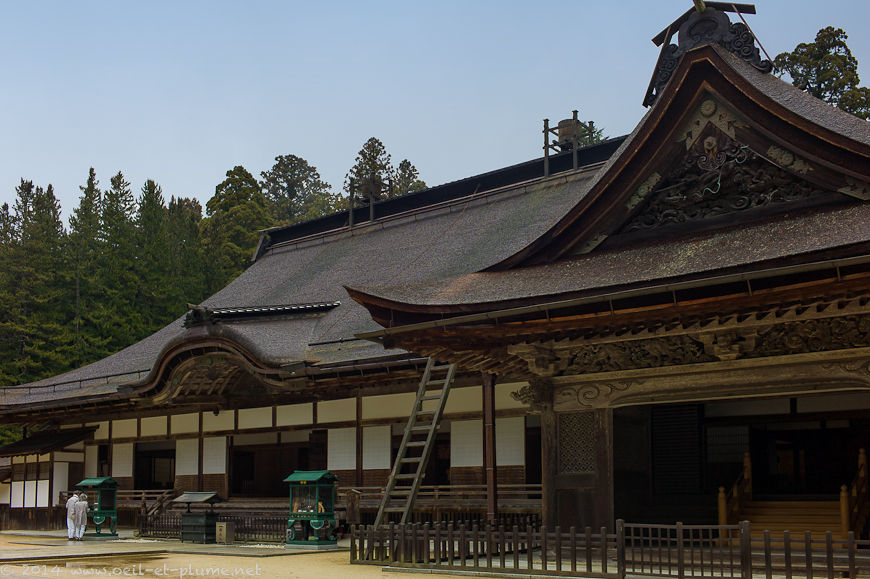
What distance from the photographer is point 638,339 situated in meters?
12.4

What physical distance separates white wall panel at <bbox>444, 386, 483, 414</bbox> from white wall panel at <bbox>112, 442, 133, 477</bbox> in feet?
35.6

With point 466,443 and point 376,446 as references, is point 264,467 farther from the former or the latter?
point 466,443

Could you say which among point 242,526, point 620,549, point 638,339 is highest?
point 638,339

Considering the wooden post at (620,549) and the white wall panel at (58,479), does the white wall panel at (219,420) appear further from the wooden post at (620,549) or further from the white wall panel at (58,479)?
the wooden post at (620,549)

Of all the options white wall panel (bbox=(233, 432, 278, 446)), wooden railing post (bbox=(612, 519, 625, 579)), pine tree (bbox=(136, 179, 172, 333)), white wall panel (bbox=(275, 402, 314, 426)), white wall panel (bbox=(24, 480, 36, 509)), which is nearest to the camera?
wooden railing post (bbox=(612, 519, 625, 579))

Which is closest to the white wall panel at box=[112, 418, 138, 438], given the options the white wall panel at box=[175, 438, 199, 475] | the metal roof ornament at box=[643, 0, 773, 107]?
the white wall panel at box=[175, 438, 199, 475]

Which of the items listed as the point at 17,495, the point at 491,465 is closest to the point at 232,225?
the point at 17,495

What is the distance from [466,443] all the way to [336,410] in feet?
11.9

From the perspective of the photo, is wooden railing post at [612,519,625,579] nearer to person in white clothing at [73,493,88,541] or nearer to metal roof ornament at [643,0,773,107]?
metal roof ornament at [643,0,773,107]

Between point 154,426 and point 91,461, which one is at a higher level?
point 154,426

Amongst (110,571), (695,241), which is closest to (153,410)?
(110,571)

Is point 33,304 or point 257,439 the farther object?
point 33,304

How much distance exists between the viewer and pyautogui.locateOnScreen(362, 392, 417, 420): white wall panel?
1906cm

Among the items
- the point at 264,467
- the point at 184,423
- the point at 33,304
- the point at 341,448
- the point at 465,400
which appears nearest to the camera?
the point at 465,400
